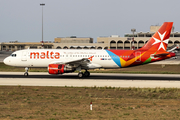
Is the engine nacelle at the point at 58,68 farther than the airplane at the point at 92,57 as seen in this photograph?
No

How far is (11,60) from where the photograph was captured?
39219mm

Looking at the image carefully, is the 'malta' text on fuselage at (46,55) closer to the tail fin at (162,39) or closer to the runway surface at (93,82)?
the runway surface at (93,82)

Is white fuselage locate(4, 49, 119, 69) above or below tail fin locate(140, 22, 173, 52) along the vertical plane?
below

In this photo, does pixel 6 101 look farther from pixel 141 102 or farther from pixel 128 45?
pixel 128 45

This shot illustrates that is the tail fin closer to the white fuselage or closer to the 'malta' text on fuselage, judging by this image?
the white fuselage

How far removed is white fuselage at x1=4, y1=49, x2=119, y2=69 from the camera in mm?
38375

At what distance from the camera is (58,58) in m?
38.4

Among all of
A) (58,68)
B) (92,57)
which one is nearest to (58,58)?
(58,68)

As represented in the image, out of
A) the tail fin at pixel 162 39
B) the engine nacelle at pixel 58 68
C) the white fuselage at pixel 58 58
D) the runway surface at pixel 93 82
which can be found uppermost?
the tail fin at pixel 162 39

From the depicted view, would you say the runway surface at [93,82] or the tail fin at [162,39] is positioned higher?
the tail fin at [162,39]

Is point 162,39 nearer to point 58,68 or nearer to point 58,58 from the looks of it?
point 58,58

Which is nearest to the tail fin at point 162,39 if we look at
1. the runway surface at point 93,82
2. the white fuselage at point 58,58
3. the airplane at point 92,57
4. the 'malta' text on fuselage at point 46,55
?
the airplane at point 92,57

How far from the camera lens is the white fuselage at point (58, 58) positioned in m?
38.4

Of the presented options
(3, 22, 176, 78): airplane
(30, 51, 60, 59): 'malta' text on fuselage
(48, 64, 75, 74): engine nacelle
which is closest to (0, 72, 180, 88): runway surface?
(48, 64, 75, 74): engine nacelle
